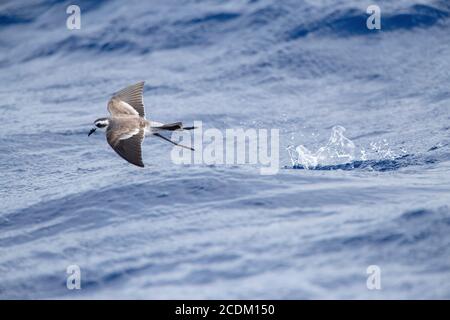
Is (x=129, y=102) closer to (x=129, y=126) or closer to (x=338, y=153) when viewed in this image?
(x=129, y=126)

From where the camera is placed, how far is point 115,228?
9.16 meters

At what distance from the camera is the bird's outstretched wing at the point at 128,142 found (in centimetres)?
926

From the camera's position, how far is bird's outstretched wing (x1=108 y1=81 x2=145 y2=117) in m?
11.1

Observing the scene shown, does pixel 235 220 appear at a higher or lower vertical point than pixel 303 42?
lower

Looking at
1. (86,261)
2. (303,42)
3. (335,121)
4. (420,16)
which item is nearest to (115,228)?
(86,261)

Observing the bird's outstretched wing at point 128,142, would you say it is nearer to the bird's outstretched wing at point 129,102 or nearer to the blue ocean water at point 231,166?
the blue ocean water at point 231,166

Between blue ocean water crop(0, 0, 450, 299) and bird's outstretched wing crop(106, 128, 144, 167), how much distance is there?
28.7 inches

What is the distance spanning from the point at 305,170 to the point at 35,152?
4.27 metres

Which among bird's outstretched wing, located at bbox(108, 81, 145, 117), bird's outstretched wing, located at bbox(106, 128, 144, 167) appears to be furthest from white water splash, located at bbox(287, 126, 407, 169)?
bird's outstretched wing, located at bbox(106, 128, 144, 167)

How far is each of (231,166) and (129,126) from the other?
63.8 inches

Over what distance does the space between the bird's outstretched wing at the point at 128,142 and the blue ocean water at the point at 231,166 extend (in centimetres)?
73

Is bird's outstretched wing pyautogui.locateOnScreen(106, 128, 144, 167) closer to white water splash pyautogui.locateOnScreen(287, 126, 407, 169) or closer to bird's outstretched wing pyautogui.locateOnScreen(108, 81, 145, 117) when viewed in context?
bird's outstretched wing pyautogui.locateOnScreen(108, 81, 145, 117)

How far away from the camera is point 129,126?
10086 millimetres

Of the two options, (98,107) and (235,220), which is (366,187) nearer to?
(235,220)
